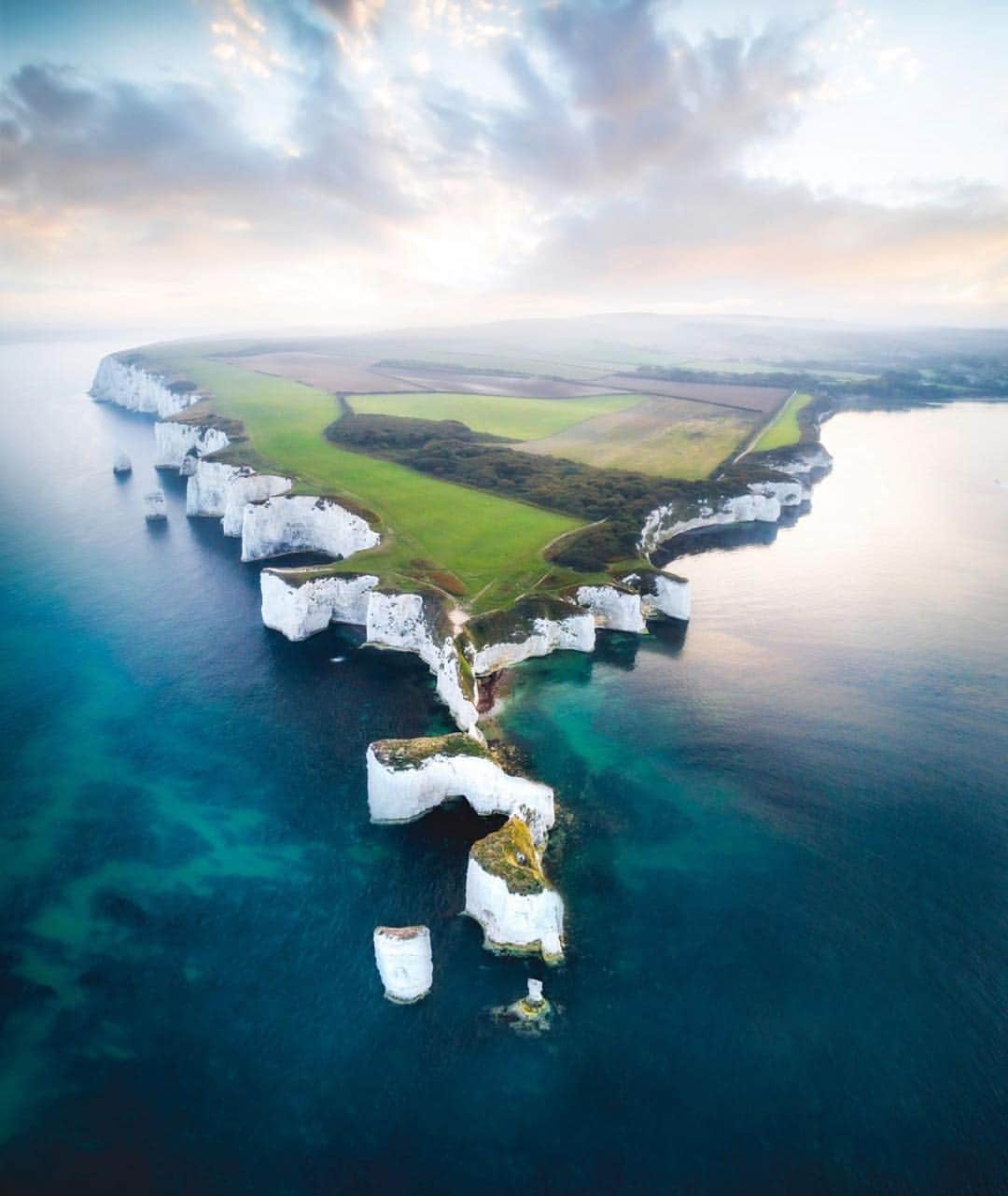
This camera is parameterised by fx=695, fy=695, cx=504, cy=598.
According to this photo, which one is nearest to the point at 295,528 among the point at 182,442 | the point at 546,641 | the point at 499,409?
the point at 546,641

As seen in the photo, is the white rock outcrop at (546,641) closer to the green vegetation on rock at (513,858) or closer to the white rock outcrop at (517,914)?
the green vegetation on rock at (513,858)

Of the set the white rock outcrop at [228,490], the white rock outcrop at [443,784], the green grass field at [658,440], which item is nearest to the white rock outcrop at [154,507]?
the white rock outcrop at [228,490]

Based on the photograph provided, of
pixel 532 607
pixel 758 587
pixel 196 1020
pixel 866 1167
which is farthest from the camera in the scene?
pixel 758 587

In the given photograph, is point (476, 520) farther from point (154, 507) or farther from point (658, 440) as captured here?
point (658, 440)

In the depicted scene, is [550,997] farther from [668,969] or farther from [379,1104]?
[379,1104]

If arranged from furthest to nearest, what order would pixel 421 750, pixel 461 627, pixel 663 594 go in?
pixel 663 594
pixel 461 627
pixel 421 750

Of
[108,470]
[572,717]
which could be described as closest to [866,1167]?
[572,717]
